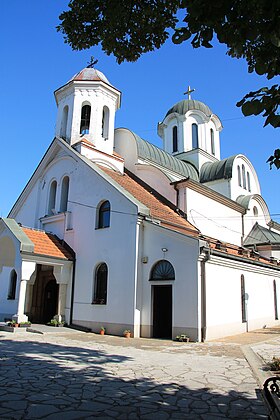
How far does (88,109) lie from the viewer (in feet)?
69.8

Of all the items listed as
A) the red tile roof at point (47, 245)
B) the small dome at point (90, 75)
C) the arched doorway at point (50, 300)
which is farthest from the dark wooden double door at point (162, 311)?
the small dome at point (90, 75)

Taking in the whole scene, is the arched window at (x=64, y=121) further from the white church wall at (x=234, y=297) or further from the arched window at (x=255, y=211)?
the arched window at (x=255, y=211)

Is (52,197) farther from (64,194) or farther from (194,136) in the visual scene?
(194,136)

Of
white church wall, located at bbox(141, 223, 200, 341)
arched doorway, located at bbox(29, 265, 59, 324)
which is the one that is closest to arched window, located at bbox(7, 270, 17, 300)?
arched doorway, located at bbox(29, 265, 59, 324)

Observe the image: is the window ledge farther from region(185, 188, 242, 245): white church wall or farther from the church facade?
region(185, 188, 242, 245): white church wall

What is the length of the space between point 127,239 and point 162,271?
6.68ft

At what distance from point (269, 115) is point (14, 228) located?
1488 centimetres

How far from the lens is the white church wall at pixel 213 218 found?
1971 centimetres

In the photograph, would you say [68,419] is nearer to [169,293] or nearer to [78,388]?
[78,388]

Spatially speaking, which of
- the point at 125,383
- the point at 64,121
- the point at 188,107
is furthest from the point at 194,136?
the point at 125,383

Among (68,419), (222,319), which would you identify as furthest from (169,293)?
(68,419)

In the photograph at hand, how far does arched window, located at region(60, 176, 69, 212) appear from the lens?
761 inches

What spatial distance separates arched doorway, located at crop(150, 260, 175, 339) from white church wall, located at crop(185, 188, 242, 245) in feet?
17.6

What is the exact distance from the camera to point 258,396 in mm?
5816
